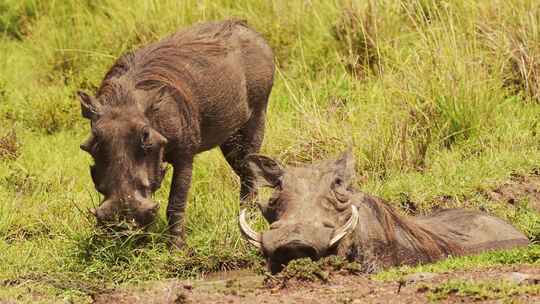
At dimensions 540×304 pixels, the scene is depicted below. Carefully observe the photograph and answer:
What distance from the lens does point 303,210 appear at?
5504 mm

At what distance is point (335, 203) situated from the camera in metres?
5.61

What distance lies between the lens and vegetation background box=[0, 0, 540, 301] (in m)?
6.51

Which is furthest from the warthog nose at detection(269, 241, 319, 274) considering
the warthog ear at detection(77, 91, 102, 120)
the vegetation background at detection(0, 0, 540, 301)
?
the warthog ear at detection(77, 91, 102, 120)

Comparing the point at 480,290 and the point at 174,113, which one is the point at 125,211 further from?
the point at 480,290

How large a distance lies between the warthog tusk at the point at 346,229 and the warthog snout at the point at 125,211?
1080mm

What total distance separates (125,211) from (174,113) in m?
0.70

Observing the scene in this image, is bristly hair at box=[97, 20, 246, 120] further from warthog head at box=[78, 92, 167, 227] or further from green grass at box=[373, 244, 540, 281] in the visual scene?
green grass at box=[373, 244, 540, 281]

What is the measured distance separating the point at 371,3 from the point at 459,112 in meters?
1.64

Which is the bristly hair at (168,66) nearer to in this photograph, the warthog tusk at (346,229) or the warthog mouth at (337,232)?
the warthog mouth at (337,232)

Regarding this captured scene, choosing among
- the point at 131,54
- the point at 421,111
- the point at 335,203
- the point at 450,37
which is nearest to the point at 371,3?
the point at 450,37

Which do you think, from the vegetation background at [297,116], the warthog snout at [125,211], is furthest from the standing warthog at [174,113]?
the vegetation background at [297,116]

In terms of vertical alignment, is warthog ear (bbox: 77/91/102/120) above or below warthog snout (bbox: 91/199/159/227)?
above

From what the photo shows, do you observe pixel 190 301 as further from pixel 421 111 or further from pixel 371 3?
pixel 371 3

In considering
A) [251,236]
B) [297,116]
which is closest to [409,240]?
[251,236]
